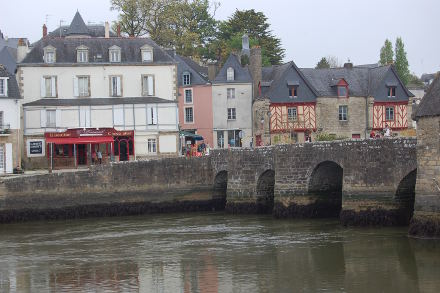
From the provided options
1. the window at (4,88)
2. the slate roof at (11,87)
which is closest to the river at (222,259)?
the slate roof at (11,87)

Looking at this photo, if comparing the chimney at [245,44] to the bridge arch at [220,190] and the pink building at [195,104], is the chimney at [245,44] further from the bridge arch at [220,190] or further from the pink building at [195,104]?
the bridge arch at [220,190]

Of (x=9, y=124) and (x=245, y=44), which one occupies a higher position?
(x=245, y=44)

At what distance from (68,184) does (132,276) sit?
45.6 feet

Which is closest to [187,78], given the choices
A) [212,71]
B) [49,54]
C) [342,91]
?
[212,71]

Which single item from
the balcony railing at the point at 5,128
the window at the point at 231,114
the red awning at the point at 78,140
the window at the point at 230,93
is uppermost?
the window at the point at 230,93

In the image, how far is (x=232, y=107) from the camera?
164ft

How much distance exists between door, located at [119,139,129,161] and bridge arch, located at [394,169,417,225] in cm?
1987

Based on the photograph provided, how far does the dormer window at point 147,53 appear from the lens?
43188 mm

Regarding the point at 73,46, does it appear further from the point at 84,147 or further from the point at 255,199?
the point at 255,199

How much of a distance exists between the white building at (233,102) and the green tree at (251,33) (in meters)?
13.3

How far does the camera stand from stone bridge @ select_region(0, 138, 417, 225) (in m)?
25.7

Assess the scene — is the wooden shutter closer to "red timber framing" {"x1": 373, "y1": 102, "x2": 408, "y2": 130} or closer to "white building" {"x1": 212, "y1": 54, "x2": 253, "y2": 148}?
"white building" {"x1": 212, "y1": 54, "x2": 253, "y2": 148}

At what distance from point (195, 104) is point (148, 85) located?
322 inches

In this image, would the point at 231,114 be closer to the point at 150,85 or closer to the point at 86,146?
the point at 150,85
